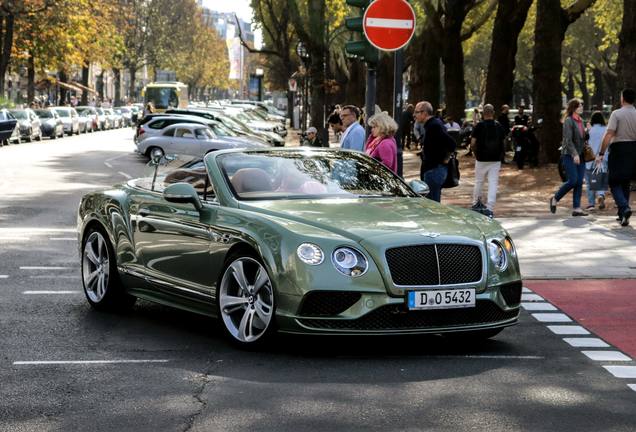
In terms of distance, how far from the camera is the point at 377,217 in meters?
8.73

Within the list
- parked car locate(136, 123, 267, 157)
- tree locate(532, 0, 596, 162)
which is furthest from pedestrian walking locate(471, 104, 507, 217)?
parked car locate(136, 123, 267, 157)

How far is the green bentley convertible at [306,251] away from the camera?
322 inches

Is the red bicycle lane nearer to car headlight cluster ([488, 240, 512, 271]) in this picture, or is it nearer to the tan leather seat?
car headlight cluster ([488, 240, 512, 271])

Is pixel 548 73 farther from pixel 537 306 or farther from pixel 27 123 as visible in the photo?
pixel 27 123

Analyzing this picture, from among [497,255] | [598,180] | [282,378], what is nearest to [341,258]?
[282,378]

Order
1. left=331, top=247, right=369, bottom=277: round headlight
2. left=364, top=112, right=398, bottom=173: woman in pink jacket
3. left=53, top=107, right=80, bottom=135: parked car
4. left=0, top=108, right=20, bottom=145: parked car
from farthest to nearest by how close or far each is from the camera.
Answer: left=53, top=107, right=80, bottom=135: parked car, left=0, top=108, right=20, bottom=145: parked car, left=364, top=112, right=398, bottom=173: woman in pink jacket, left=331, top=247, right=369, bottom=277: round headlight

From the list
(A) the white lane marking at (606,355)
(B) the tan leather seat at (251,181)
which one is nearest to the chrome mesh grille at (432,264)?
(A) the white lane marking at (606,355)

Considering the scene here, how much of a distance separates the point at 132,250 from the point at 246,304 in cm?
175

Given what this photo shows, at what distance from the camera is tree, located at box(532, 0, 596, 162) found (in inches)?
1300

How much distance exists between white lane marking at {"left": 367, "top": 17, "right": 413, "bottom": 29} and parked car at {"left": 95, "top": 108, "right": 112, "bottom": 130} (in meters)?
71.6

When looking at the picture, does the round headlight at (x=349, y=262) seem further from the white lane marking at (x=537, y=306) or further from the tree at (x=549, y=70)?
the tree at (x=549, y=70)

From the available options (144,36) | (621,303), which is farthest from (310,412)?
(144,36)

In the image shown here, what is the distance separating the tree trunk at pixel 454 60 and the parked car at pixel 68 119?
29318 mm

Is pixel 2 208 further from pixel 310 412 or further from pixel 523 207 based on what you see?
pixel 310 412
